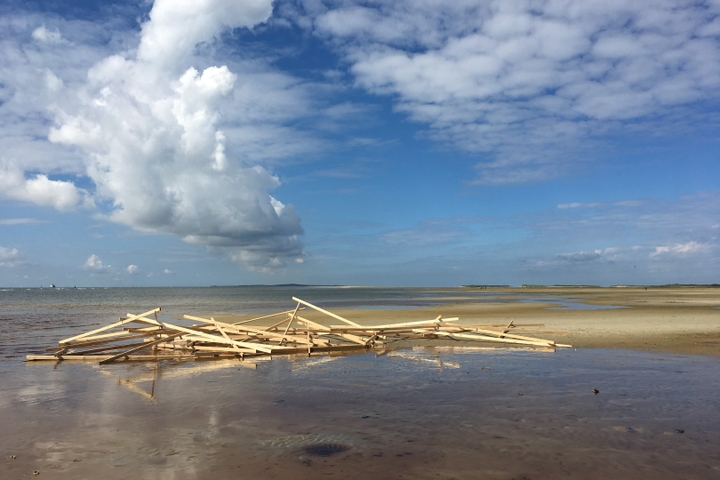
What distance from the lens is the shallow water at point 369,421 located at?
5840mm

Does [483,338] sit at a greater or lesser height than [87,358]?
greater

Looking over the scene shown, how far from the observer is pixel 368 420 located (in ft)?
25.3

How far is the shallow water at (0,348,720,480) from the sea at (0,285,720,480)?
0.03 metres

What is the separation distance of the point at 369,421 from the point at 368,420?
61 mm

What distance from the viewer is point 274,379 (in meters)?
11.1

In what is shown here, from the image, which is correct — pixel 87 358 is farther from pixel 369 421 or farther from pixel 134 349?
pixel 369 421

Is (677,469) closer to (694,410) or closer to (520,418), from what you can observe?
(520,418)

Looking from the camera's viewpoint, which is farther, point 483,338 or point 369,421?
point 483,338

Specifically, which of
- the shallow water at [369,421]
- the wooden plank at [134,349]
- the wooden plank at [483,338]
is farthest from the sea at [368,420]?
the wooden plank at [483,338]

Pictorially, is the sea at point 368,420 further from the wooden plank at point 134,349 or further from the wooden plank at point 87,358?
the wooden plank at point 87,358

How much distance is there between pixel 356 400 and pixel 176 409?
340 centimetres

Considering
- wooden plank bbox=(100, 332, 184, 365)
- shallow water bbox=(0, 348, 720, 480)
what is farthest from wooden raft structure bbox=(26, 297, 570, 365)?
shallow water bbox=(0, 348, 720, 480)

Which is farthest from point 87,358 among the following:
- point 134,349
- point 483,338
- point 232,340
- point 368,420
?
point 483,338

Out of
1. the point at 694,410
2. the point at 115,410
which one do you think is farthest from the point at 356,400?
the point at 694,410
